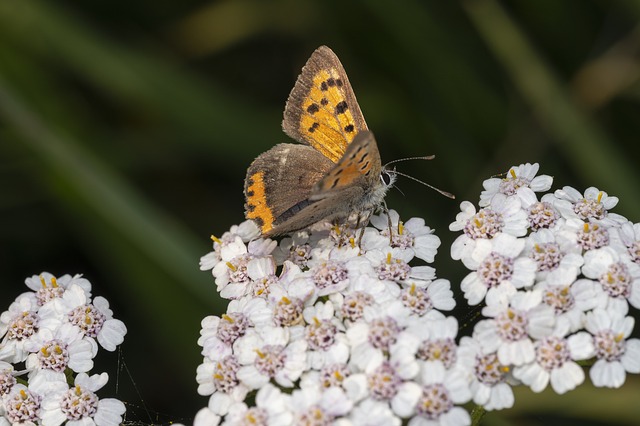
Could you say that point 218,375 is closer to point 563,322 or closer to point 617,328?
point 563,322

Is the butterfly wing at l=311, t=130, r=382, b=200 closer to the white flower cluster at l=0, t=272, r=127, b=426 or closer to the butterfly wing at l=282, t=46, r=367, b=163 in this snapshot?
the butterfly wing at l=282, t=46, r=367, b=163

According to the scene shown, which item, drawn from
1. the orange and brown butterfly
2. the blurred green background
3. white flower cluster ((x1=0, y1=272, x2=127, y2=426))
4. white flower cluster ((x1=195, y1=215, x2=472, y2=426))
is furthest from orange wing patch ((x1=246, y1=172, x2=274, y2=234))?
the blurred green background

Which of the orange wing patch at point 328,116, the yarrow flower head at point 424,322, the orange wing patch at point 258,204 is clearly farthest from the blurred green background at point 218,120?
the yarrow flower head at point 424,322

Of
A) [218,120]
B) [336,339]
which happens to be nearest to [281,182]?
[336,339]

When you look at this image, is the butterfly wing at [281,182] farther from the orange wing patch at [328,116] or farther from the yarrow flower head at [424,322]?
the yarrow flower head at [424,322]

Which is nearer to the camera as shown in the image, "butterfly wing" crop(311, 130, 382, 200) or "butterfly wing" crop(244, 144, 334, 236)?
"butterfly wing" crop(311, 130, 382, 200)

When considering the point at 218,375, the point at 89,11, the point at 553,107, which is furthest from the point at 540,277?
the point at 89,11

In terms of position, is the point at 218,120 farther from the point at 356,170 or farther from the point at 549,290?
the point at 549,290
